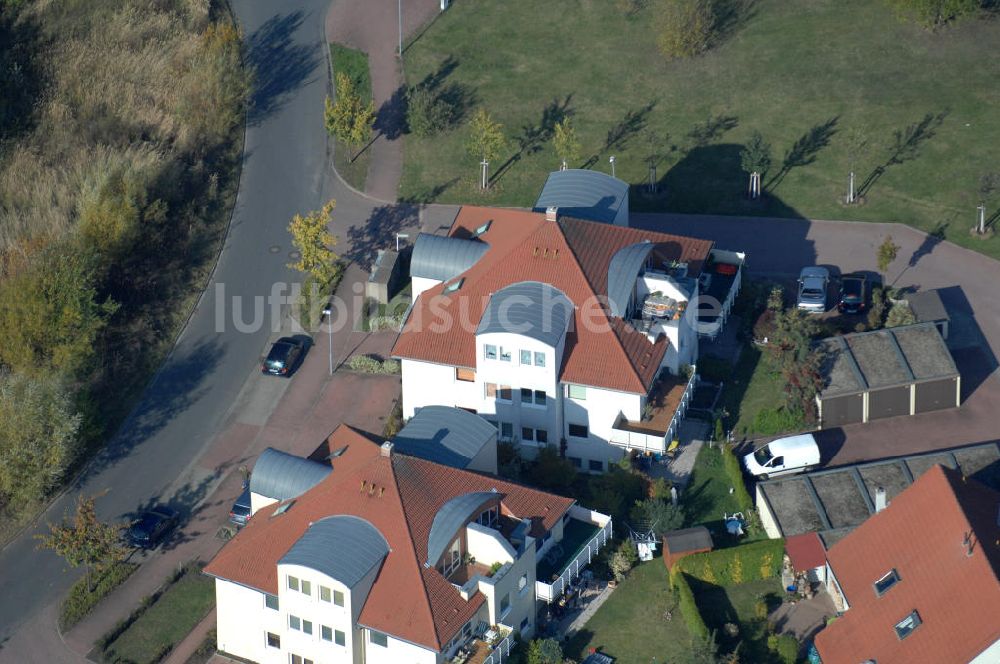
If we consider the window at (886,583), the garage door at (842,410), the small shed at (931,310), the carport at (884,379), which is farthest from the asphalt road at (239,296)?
the window at (886,583)

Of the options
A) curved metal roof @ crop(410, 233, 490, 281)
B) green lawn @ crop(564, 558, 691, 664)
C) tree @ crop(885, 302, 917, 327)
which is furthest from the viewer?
tree @ crop(885, 302, 917, 327)

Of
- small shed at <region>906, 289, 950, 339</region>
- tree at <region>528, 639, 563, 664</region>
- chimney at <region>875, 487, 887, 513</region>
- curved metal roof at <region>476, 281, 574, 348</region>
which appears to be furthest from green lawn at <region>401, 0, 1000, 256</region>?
tree at <region>528, 639, 563, 664</region>

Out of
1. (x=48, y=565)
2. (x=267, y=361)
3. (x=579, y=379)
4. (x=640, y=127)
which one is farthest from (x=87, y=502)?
(x=640, y=127)

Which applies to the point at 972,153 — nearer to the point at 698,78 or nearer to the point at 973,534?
the point at 698,78

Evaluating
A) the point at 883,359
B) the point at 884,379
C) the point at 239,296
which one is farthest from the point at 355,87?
the point at 884,379

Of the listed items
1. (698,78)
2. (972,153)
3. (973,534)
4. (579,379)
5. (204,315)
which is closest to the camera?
(973,534)

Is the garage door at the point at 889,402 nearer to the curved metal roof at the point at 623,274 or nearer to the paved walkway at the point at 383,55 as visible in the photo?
the curved metal roof at the point at 623,274

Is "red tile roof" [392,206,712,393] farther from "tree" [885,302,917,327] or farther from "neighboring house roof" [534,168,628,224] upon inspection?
"tree" [885,302,917,327]
